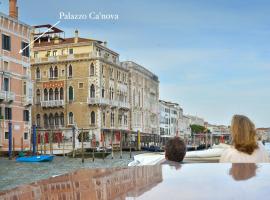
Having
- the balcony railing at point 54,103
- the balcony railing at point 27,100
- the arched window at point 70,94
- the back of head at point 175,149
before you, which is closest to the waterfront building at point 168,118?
the arched window at point 70,94

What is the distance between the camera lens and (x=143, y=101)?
44.0m

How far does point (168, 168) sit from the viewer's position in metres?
1.89

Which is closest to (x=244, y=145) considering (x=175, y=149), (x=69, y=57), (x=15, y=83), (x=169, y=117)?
(x=175, y=149)

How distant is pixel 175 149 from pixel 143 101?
1621 inches

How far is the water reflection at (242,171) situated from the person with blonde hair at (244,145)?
2.95ft

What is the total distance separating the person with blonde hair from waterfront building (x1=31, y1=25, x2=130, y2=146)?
30.6m

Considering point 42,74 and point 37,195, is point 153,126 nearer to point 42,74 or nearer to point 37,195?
point 42,74

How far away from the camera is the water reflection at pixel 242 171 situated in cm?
157

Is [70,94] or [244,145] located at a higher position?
[70,94]

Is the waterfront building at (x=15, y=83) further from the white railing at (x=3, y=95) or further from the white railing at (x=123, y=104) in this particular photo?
the white railing at (x=123, y=104)

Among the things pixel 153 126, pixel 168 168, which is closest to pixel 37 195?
pixel 168 168

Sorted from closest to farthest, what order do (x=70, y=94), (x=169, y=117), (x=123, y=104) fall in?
1. (x=70, y=94)
2. (x=123, y=104)
3. (x=169, y=117)

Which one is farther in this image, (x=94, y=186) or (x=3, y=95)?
(x=3, y=95)

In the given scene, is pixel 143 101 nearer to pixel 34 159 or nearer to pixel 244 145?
pixel 34 159
